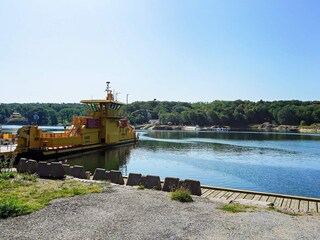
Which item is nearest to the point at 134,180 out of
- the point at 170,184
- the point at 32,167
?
the point at 170,184

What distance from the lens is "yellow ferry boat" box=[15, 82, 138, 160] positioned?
29.3 meters

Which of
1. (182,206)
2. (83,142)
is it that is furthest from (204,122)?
(182,206)

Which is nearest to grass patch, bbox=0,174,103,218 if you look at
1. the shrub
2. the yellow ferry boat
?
the shrub

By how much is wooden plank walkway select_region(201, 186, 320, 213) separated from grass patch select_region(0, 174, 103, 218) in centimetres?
488

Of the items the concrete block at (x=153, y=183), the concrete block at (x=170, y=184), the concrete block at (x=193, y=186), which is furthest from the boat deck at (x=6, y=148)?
the concrete block at (x=193, y=186)

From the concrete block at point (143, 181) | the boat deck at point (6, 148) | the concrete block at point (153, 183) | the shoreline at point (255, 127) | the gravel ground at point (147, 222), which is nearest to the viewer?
the gravel ground at point (147, 222)

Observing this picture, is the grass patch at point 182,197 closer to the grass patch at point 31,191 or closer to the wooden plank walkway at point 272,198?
the wooden plank walkway at point 272,198

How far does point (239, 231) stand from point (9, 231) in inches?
223

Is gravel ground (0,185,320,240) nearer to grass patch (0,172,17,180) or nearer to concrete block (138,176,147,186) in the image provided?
concrete block (138,176,147,186)

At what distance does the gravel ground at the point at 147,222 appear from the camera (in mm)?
7172

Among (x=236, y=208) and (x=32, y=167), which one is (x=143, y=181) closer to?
(x=236, y=208)

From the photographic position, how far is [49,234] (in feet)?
23.1

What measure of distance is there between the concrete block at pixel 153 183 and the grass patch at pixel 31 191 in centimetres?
220

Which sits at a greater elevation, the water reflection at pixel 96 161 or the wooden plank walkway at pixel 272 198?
the wooden plank walkway at pixel 272 198
